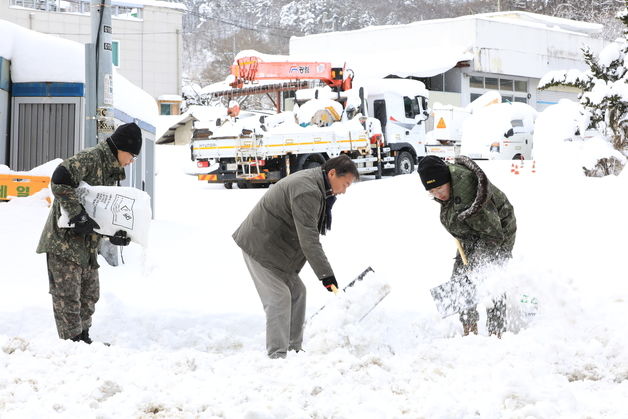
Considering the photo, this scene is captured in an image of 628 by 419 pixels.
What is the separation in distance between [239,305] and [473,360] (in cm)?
404

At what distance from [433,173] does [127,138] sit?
6.49 ft

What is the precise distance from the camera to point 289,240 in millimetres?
5352

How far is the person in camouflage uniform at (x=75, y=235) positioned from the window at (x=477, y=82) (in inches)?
1418

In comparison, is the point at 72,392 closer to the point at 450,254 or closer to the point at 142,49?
the point at 450,254

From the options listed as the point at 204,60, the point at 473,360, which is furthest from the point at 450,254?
the point at 204,60

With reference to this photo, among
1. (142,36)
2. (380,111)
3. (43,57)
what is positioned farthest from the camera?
(142,36)

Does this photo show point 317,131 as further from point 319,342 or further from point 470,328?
point 319,342

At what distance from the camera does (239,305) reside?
7.95 metres

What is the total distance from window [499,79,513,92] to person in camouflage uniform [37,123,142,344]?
37690 mm

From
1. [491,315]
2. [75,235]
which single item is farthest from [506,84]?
[75,235]

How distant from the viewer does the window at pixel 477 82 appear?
4012cm

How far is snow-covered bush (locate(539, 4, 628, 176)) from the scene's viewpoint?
52.8 feet

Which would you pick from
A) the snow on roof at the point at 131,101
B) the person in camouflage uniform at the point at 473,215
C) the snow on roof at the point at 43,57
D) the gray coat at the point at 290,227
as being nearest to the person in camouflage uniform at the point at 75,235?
the gray coat at the point at 290,227

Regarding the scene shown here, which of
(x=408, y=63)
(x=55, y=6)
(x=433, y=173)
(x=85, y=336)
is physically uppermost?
(x=55, y=6)
